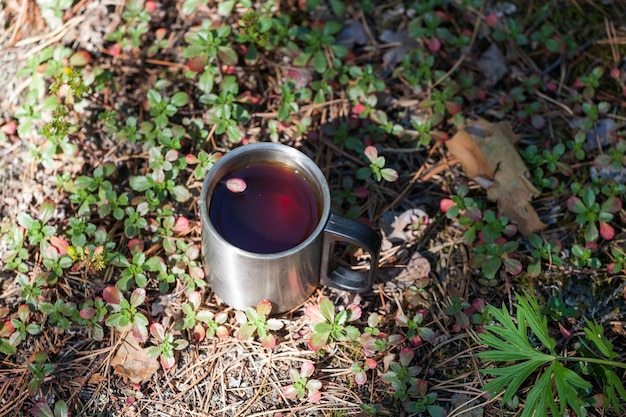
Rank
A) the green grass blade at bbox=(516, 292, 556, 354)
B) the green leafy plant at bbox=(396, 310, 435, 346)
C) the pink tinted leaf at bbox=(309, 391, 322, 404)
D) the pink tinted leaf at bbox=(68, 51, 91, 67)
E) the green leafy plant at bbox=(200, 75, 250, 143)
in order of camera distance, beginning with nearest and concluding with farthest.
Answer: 1. the green grass blade at bbox=(516, 292, 556, 354)
2. the pink tinted leaf at bbox=(309, 391, 322, 404)
3. the green leafy plant at bbox=(396, 310, 435, 346)
4. the green leafy plant at bbox=(200, 75, 250, 143)
5. the pink tinted leaf at bbox=(68, 51, 91, 67)

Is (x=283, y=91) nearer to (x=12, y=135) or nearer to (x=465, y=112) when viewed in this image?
(x=465, y=112)

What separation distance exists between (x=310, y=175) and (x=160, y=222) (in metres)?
0.78

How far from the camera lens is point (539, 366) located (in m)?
2.61

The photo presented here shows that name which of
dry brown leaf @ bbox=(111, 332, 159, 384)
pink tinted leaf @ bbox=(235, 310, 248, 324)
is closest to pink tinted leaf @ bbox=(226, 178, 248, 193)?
pink tinted leaf @ bbox=(235, 310, 248, 324)

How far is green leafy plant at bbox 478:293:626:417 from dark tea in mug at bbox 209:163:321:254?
0.83 meters

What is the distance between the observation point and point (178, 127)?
310 centimetres

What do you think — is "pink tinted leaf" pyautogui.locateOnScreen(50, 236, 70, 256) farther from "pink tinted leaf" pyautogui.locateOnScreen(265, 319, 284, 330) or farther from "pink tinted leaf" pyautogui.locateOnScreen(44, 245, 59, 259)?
"pink tinted leaf" pyautogui.locateOnScreen(265, 319, 284, 330)

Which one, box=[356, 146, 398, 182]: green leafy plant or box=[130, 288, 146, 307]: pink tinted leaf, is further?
box=[356, 146, 398, 182]: green leafy plant

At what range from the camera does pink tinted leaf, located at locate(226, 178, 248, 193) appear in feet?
8.73

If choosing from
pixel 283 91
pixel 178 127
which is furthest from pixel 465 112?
pixel 178 127

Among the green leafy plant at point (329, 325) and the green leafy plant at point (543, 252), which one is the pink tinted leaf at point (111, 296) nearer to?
the green leafy plant at point (329, 325)

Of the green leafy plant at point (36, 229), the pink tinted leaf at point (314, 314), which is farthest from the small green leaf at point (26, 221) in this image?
the pink tinted leaf at point (314, 314)

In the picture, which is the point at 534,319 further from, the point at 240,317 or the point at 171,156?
the point at 171,156

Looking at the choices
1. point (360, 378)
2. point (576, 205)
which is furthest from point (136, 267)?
point (576, 205)
